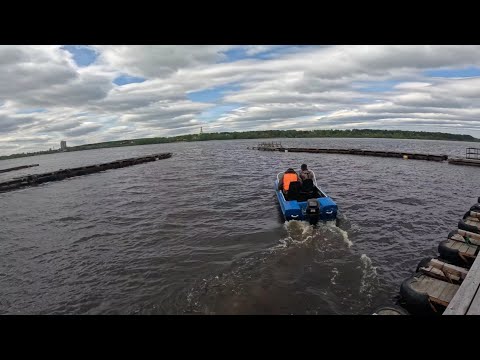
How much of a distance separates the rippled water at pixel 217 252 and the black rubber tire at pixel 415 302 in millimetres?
1046

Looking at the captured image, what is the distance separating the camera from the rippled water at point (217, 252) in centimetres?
902

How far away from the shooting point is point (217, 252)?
12273 millimetres

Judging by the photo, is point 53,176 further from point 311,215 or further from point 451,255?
point 451,255

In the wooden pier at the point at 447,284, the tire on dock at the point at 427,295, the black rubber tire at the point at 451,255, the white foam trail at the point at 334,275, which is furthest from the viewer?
the white foam trail at the point at 334,275

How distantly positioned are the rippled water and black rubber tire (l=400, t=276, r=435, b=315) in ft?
3.43

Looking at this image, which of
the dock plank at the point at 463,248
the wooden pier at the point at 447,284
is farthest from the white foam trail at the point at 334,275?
the dock plank at the point at 463,248

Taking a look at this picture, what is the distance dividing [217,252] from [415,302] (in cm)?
729

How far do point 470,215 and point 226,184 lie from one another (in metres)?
18.9

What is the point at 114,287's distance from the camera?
10180 mm

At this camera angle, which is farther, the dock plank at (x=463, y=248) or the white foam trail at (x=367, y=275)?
the dock plank at (x=463, y=248)

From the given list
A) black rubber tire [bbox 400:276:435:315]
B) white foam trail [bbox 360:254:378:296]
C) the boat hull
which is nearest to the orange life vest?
the boat hull

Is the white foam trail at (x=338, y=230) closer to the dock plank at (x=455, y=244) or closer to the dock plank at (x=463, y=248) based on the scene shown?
the dock plank at (x=455, y=244)
